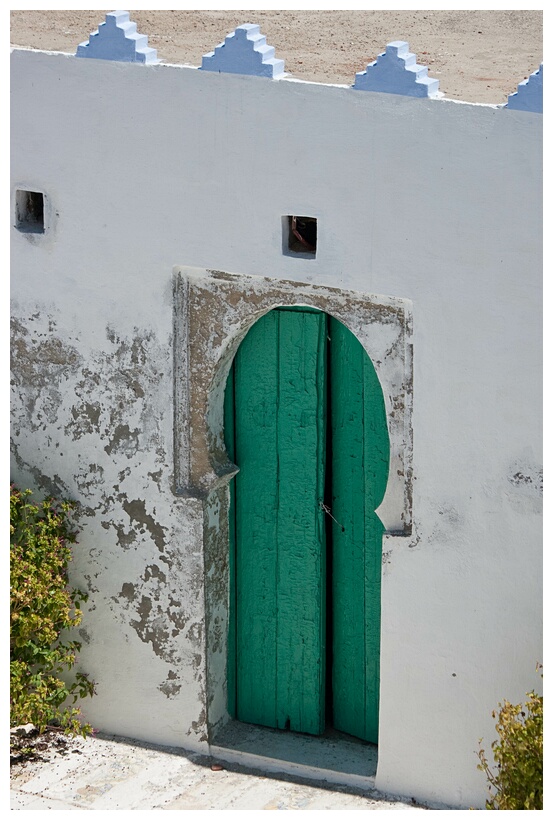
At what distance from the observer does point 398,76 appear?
7762mm

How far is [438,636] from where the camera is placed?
8359mm

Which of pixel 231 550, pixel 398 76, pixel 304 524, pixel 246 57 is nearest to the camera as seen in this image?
pixel 398 76

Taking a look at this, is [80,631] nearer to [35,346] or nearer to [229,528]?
[229,528]

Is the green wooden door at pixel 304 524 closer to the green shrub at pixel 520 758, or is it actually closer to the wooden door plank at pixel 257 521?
the wooden door plank at pixel 257 521

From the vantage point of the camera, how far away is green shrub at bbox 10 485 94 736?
8859 mm

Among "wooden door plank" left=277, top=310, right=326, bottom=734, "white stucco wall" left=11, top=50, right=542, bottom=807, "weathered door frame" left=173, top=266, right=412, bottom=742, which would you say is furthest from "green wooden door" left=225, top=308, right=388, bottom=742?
"white stucco wall" left=11, top=50, right=542, bottom=807

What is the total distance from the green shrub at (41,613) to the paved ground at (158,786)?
0.24 meters

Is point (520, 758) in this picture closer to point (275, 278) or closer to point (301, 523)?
point (301, 523)

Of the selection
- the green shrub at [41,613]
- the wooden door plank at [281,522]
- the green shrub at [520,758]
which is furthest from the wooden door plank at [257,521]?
the green shrub at [520,758]

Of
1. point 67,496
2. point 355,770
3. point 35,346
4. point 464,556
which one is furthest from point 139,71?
point 355,770

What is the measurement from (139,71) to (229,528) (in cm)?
269

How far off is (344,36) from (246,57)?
1357 mm

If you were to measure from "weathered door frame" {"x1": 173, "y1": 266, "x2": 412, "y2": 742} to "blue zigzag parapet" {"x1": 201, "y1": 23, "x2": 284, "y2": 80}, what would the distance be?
1095mm

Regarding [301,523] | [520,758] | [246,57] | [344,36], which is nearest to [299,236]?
[246,57]
